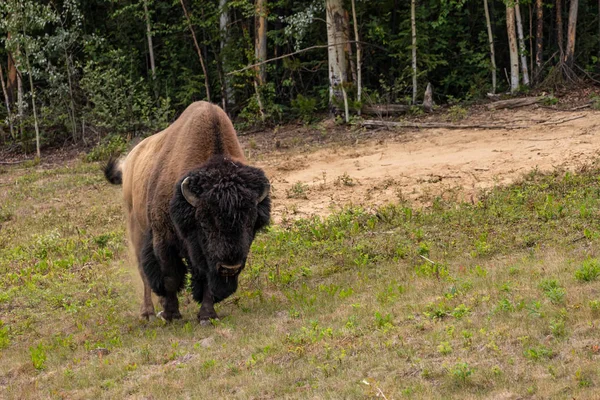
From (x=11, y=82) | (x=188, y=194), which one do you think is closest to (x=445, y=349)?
(x=188, y=194)

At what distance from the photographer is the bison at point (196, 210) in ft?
26.8

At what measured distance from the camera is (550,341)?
6633 mm

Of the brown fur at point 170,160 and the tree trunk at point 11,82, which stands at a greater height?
the tree trunk at point 11,82

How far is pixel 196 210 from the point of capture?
27.2 ft

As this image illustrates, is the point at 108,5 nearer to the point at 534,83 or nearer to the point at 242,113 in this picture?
the point at 242,113

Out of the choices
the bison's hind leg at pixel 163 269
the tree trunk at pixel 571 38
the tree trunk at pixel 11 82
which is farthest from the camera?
the tree trunk at pixel 11 82

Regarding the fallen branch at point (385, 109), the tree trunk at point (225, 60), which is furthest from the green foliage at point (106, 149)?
the fallen branch at point (385, 109)

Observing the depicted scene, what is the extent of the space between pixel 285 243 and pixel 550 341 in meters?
6.19

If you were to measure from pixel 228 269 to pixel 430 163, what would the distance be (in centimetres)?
769

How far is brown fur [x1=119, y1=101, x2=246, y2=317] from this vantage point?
8.97m

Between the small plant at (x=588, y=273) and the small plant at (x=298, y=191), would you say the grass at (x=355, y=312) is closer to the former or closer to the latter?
the small plant at (x=588, y=273)

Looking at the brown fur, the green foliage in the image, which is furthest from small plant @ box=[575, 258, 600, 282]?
the green foliage

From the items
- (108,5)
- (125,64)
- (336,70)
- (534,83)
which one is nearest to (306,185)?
(336,70)

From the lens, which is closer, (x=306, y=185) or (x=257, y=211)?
(x=257, y=211)
